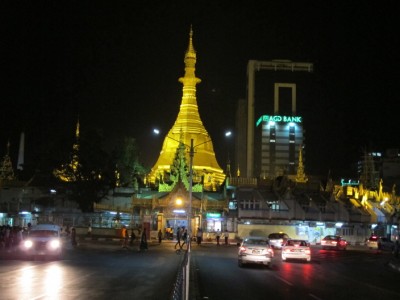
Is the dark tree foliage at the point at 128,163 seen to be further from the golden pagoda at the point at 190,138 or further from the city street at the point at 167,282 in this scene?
the city street at the point at 167,282

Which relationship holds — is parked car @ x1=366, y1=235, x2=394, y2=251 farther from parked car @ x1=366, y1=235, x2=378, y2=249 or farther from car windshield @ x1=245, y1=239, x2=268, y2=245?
car windshield @ x1=245, y1=239, x2=268, y2=245

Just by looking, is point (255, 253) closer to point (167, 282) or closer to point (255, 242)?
point (255, 242)

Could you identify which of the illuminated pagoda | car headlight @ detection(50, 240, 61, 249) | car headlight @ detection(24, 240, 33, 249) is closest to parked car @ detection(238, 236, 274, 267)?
car headlight @ detection(50, 240, 61, 249)

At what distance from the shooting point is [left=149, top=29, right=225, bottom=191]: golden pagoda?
78562 mm

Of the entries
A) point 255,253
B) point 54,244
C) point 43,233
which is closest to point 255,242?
point 255,253

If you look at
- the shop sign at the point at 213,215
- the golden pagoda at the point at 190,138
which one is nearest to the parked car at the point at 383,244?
the shop sign at the point at 213,215

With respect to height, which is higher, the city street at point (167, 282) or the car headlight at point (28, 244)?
the car headlight at point (28, 244)

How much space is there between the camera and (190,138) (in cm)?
7888

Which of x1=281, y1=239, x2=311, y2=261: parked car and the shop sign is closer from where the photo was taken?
Result: x1=281, y1=239, x2=311, y2=261: parked car

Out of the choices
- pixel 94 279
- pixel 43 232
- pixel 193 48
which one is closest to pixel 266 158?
pixel 193 48

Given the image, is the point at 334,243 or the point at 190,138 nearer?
the point at 334,243

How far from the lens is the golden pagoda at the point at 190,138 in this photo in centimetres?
7856

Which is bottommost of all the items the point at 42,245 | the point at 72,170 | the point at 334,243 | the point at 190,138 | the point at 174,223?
the point at 42,245

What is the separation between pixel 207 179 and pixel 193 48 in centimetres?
1993
